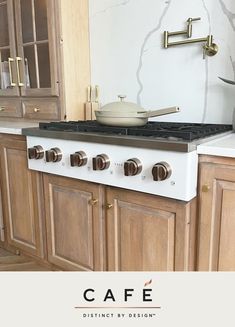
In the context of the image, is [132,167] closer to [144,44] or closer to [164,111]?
[164,111]

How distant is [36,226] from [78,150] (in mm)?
598

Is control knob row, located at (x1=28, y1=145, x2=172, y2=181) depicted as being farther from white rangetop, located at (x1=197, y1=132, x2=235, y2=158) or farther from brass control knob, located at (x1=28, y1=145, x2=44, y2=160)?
white rangetop, located at (x1=197, y1=132, x2=235, y2=158)

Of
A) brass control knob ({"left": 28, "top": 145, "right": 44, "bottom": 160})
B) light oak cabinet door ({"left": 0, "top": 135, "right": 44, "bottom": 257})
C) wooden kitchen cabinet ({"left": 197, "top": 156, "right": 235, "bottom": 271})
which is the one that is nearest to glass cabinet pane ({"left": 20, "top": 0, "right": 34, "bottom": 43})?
light oak cabinet door ({"left": 0, "top": 135, "right": 44, "bottom": 257})

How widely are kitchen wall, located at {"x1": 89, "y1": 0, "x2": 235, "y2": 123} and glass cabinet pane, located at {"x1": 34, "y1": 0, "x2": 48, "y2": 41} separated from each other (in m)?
0.30

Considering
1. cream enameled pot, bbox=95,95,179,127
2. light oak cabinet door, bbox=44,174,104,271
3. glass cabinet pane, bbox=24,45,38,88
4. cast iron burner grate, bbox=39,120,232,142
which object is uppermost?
glass cabinet pane, bbox=24,45,38,88

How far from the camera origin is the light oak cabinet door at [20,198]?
5.54 feet

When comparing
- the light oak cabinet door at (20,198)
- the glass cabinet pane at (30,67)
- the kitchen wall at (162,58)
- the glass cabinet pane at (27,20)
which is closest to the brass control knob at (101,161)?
the light oak cabinet door at (20,198)

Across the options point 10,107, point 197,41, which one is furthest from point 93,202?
point 10,107

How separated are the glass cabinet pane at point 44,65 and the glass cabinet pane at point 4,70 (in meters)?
0.35

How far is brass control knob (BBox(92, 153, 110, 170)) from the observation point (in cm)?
126

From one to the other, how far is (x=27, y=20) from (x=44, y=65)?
0.31 m

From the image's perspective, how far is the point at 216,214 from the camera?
1098 mm
